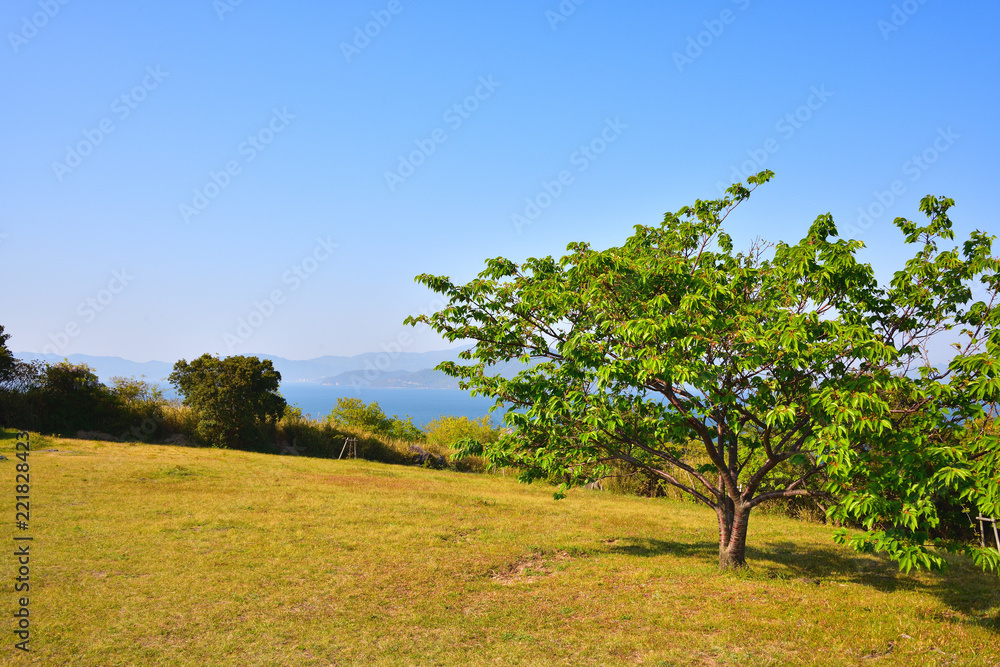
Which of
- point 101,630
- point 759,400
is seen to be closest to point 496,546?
point 759,400

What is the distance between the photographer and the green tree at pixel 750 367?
22.7ft

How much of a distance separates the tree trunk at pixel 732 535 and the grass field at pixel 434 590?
38 centimetres

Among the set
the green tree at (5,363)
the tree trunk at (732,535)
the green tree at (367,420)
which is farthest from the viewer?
the green tree at (367,420)

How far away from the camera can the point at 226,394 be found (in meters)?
26.5

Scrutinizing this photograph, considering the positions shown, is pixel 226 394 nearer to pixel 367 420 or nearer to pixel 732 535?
pixel 367 420

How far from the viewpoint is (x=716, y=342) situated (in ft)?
27.0

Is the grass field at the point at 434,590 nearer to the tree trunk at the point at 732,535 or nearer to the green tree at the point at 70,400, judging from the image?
the tree trunk at the point at 732,535

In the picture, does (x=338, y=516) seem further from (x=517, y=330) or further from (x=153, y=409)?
(x=153, y=409)

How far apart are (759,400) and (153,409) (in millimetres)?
28117

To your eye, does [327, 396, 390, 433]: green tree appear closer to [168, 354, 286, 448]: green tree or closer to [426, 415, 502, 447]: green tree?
[426, 415, 502, 447]: green tree

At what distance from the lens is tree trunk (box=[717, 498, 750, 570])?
10367 millimetres

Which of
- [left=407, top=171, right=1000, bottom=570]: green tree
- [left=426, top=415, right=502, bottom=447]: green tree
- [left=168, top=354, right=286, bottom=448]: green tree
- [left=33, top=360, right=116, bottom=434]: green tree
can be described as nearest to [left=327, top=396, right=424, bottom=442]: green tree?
[left=426, top=415, right=502, bottom=447]: green tree

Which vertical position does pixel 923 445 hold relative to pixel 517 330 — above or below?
below

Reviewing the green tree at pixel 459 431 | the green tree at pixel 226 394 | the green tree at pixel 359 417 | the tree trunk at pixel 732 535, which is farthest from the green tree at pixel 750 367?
the green tree at pixel 359 417
